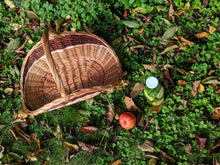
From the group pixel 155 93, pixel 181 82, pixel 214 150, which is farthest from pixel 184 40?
pixel 214 150

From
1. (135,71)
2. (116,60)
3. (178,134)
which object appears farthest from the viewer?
(135,71)

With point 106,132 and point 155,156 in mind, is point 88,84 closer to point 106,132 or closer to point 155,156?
point 106,132

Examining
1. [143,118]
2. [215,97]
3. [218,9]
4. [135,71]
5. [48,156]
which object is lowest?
[48,156]

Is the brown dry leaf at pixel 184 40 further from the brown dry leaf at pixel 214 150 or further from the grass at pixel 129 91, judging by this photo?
the brown dry leaf at pixel 214 150

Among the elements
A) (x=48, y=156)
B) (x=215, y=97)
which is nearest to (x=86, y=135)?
(x=48, y=156)

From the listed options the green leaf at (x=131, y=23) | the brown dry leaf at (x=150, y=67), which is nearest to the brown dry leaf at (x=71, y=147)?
the brown dry leaf at (x=150, y=67)

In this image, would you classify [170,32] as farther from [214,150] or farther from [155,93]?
[214,150]

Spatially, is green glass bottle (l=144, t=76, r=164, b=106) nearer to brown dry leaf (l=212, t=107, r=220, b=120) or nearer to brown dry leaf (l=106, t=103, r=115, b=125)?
brown dry leaf (l=106, t=103, r=115, b=125)
